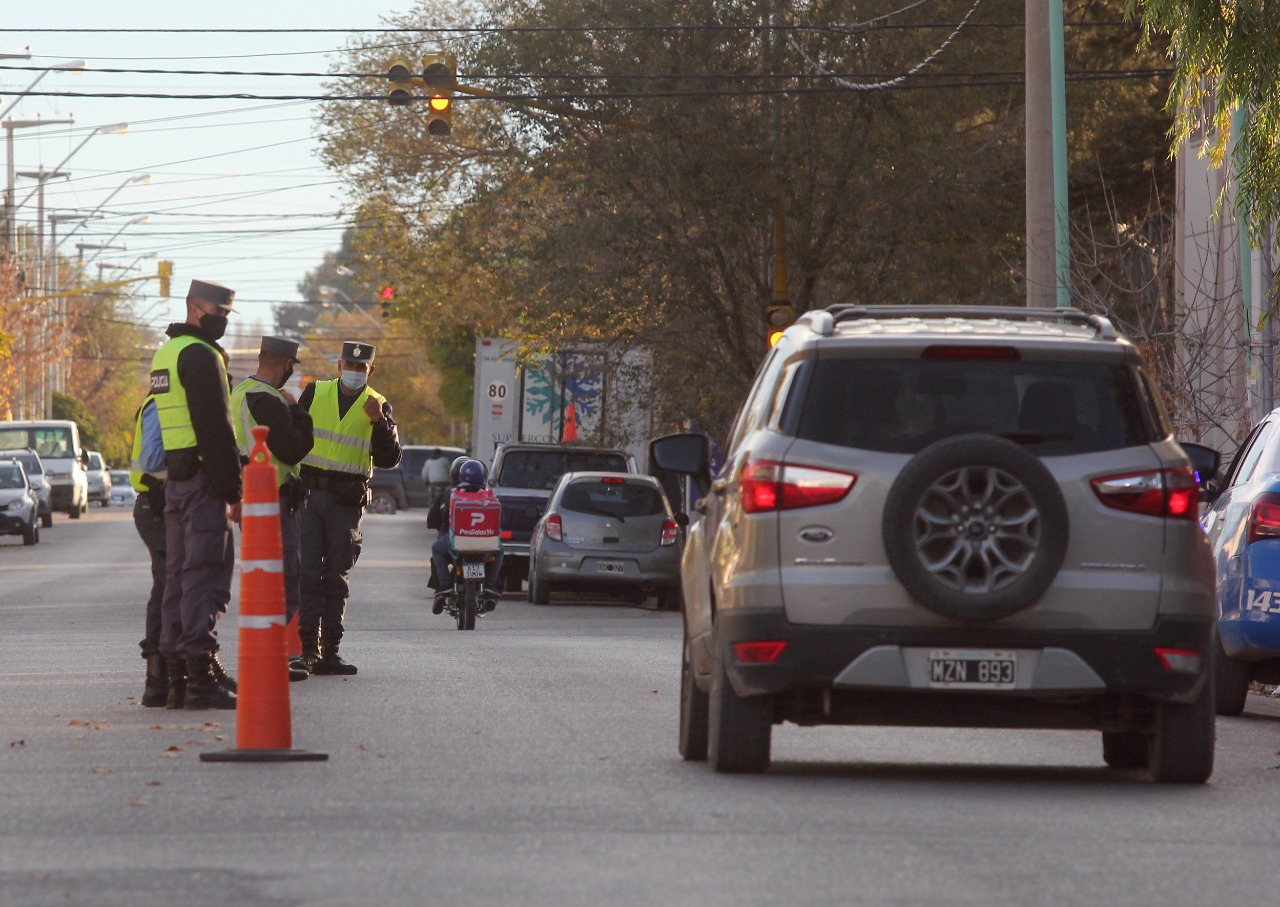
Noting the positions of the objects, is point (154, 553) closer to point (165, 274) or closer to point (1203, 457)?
point (1203, 457)

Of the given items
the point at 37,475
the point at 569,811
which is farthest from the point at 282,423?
the point at 37,475

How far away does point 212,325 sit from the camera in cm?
1116

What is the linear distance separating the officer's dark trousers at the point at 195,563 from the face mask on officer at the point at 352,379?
2777mm

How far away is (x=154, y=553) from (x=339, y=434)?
2519mm

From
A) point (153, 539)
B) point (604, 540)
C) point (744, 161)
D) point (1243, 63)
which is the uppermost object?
point (744, 161)

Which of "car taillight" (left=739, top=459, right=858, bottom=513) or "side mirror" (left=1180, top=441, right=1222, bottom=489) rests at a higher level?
"side mirror" (left=1180, top=441, right=1222, bottom=489)

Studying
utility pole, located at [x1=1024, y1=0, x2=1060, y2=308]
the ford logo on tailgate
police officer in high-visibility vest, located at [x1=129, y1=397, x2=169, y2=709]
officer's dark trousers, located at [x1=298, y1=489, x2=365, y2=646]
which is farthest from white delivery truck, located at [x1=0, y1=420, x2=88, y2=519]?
the ford logo on tailgate

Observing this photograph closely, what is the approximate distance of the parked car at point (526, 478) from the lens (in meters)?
30.0

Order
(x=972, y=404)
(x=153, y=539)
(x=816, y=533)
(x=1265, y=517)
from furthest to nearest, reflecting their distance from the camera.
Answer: (x=1265, y=517) < (x=153, y=539) < (x=972, y=404) < (x=816, y=533)

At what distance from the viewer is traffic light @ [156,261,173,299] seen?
61188 mm

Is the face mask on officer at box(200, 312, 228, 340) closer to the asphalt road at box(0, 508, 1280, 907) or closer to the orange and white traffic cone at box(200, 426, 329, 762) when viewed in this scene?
the asphalt road at box(0, 508, 1280, 907)

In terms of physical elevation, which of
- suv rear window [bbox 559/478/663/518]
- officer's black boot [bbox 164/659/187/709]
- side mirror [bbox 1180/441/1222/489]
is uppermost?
side mirror [bbox 1180/441/1222/489]

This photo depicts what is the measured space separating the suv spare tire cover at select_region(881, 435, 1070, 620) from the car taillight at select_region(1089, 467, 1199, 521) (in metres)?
0.32

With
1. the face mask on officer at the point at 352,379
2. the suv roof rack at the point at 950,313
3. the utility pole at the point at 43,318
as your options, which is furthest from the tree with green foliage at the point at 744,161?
the utility pole at the point at 43,318
